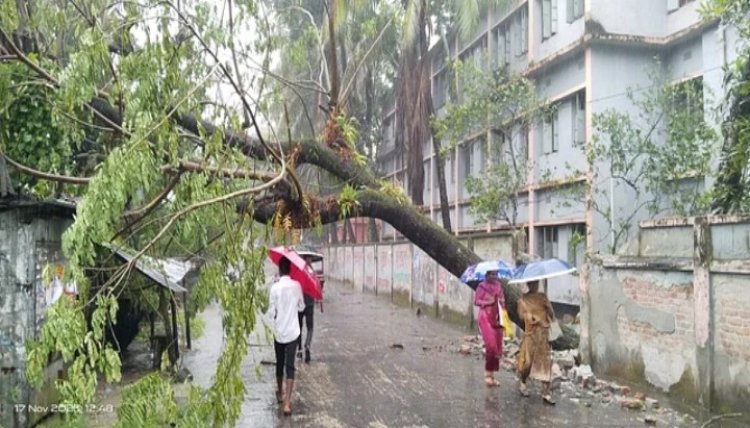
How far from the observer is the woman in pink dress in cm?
951

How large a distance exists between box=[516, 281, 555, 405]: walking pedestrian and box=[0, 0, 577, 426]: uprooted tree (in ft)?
10.9

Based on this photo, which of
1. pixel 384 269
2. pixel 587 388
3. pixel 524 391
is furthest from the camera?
pixel 384 269

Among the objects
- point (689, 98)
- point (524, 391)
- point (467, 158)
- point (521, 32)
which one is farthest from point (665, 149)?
point (467, 158)

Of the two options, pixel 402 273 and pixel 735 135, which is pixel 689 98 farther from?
pixel 402 273

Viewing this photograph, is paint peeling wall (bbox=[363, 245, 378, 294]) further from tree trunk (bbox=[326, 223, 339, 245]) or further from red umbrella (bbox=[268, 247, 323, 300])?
red umbrella (bbox=[268, 247, 323, 300])

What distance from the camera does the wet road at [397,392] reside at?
7672 millimetres

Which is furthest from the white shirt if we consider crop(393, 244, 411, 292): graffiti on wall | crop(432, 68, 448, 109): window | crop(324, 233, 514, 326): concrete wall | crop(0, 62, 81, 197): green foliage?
crop(432, 68, 448, 109): window

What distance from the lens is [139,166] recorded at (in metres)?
4.90

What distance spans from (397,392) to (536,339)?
1926 mm

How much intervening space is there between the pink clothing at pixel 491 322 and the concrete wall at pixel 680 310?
1.63 meters

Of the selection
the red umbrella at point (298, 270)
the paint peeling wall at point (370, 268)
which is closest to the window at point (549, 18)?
the paint peeling wall at point (370, 268)

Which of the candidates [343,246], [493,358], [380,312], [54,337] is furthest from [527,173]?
[343,246]

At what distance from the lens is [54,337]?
441cm

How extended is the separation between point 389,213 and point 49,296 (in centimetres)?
582
